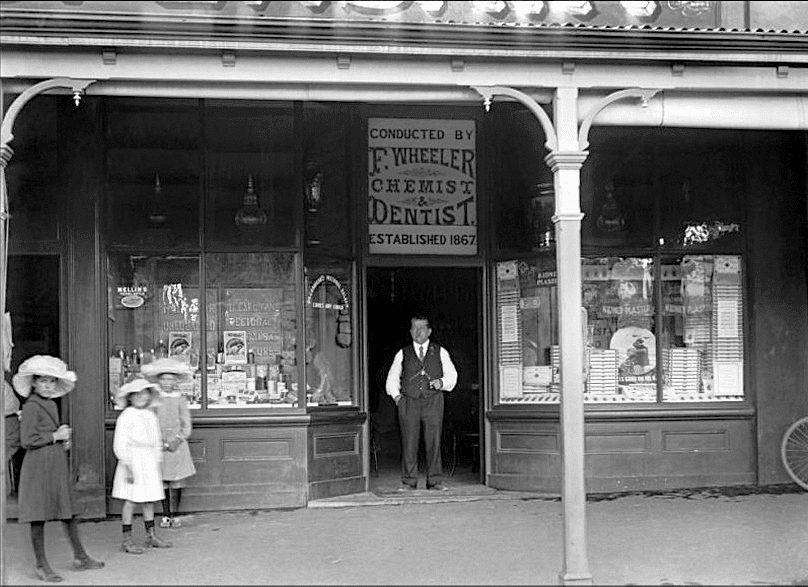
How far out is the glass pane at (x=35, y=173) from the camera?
33.9 ft

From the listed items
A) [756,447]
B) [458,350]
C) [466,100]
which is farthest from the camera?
[458,350]

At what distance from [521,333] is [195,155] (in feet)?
13.2

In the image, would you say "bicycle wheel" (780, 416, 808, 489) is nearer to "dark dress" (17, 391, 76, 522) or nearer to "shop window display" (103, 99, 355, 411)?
"shop window display" (103, 99, 355, 411)

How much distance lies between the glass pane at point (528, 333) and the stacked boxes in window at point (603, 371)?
0.41m

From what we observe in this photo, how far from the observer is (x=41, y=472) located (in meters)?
7.83

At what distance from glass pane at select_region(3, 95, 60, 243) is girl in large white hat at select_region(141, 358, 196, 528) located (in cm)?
206

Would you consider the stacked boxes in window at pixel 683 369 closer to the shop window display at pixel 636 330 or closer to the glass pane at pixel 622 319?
the shop window display at pixel 636 330

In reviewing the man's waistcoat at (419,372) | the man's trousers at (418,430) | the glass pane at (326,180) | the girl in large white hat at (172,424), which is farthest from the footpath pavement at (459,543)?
the glass pane at (326,180)

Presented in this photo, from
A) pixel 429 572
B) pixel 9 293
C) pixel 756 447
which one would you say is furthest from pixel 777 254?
pixel 9 293

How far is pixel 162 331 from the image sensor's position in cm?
1067

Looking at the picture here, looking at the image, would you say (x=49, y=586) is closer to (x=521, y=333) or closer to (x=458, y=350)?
(x=521, y=333)

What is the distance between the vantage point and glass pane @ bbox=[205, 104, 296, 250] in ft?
35.2

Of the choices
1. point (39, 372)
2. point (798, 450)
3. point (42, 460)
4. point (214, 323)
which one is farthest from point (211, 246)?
point (798, 450)

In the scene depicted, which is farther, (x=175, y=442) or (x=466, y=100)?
(x=175, y=442)
